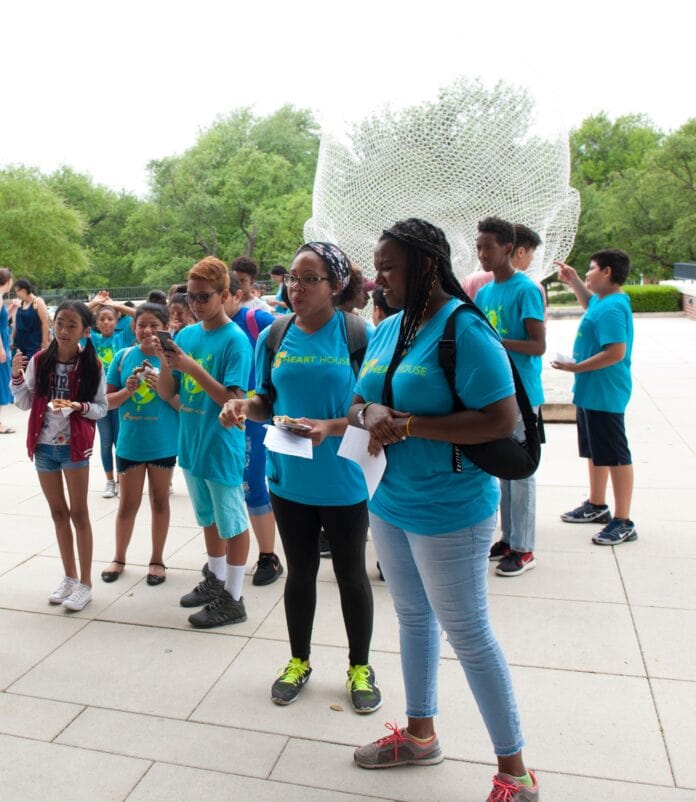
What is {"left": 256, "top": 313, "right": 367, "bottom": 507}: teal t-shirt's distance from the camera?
2.84 m

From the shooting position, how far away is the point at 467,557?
7.22 feet

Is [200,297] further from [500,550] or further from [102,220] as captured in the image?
[102,220]

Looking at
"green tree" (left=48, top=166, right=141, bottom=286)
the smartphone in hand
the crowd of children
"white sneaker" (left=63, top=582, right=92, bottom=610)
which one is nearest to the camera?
the crowd of children

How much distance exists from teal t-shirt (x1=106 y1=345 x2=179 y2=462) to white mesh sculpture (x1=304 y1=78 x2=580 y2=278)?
13.2 feet

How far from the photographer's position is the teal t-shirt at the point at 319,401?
2.84m

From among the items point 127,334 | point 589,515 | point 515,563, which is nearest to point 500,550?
point 515,563

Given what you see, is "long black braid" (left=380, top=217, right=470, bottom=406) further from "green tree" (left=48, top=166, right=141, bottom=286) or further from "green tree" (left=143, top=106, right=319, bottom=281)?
"green tree" (left=48, top=166, right=141, bottom=286)

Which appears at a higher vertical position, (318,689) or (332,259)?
(332,259)

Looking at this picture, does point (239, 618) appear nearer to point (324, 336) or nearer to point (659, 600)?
point (324, 336)

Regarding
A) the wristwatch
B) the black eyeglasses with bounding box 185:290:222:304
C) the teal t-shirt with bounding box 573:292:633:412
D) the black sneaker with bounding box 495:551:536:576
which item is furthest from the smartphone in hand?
the teal t-shirt with bounding box 573:292:633:412

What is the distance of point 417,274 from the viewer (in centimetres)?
222

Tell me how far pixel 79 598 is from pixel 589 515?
129 inches

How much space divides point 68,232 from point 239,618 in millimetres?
33178

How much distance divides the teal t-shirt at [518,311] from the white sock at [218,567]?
1882 millimetres
